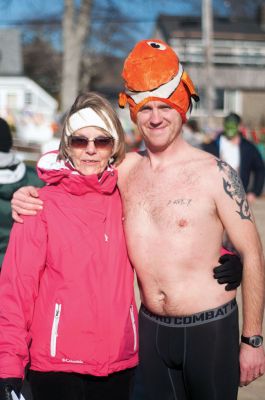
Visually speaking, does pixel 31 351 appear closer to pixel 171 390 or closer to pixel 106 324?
→ pixel 106 324

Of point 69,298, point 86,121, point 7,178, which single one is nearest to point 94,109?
point 86,121

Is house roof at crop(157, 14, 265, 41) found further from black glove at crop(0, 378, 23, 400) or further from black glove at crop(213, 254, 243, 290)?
black glove at crop(0, 378, 23, 400)

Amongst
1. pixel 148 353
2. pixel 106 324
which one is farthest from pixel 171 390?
pixel 106 324

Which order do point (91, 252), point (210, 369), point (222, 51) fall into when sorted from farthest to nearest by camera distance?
1. point (222, 51)
2. point (210, 369)
3. point (91, 252)

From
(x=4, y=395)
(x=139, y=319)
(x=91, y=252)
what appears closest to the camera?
(x=4, y=395)

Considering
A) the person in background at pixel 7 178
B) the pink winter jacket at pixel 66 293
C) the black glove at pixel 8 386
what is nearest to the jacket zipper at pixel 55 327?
the pink winter jacket at pixel 66 293

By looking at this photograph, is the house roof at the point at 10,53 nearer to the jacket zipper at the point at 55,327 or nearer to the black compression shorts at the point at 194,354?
the black compression shorts at the point at 194,354

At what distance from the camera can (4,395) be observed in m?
2.66

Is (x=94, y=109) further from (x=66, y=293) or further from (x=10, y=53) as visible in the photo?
(x=10, y=53)

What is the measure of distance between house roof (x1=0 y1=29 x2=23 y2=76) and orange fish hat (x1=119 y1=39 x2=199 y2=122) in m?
49.6

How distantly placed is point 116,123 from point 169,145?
0.26m

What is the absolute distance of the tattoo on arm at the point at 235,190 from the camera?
9.70 ft

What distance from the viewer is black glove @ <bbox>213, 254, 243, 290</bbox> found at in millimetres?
2961

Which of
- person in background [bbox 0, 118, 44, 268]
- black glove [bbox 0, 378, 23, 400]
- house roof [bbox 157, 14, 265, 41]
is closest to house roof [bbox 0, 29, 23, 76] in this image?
house roof [bbox 157, 14, 265, 41]
